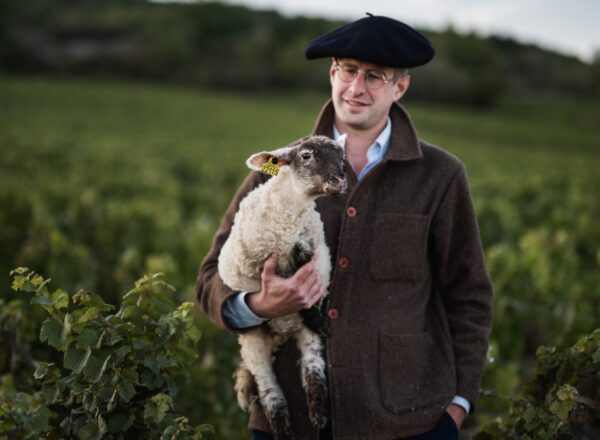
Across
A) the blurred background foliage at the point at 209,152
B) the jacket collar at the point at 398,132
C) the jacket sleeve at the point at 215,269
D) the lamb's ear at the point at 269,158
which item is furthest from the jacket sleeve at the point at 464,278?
the blurred background foliage at the point at 209,152

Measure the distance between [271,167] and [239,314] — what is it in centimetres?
68

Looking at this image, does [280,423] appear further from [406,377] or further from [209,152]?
[209,152]

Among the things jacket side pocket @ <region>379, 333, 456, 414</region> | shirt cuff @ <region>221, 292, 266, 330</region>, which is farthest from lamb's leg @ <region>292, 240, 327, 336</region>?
jacket side pocket @ <region>379, 333, 456, 414</region>

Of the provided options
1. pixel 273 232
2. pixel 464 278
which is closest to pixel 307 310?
pixel 273 232

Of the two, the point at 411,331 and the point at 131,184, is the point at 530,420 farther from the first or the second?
the point at 131,184

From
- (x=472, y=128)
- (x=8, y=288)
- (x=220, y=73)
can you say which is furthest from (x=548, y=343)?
(x=220, y=73)

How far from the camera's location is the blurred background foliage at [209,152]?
23.6ft

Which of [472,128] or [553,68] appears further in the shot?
[553,68]

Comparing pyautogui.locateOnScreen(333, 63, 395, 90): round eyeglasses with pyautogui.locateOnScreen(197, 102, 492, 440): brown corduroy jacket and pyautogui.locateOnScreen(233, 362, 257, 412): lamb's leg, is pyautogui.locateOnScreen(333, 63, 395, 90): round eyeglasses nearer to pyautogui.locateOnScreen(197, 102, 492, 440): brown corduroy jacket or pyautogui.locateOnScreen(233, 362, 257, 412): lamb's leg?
pyautogui.locateOnScreen(197, 102, 492, 440): brown corduroy jacket

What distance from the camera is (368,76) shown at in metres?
2.68

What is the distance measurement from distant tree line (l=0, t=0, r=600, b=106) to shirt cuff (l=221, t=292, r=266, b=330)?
81598 millimetres

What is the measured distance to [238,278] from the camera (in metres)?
2.58

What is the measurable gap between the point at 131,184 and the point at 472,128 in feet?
157

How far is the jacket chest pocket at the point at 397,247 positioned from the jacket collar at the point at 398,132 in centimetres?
30
